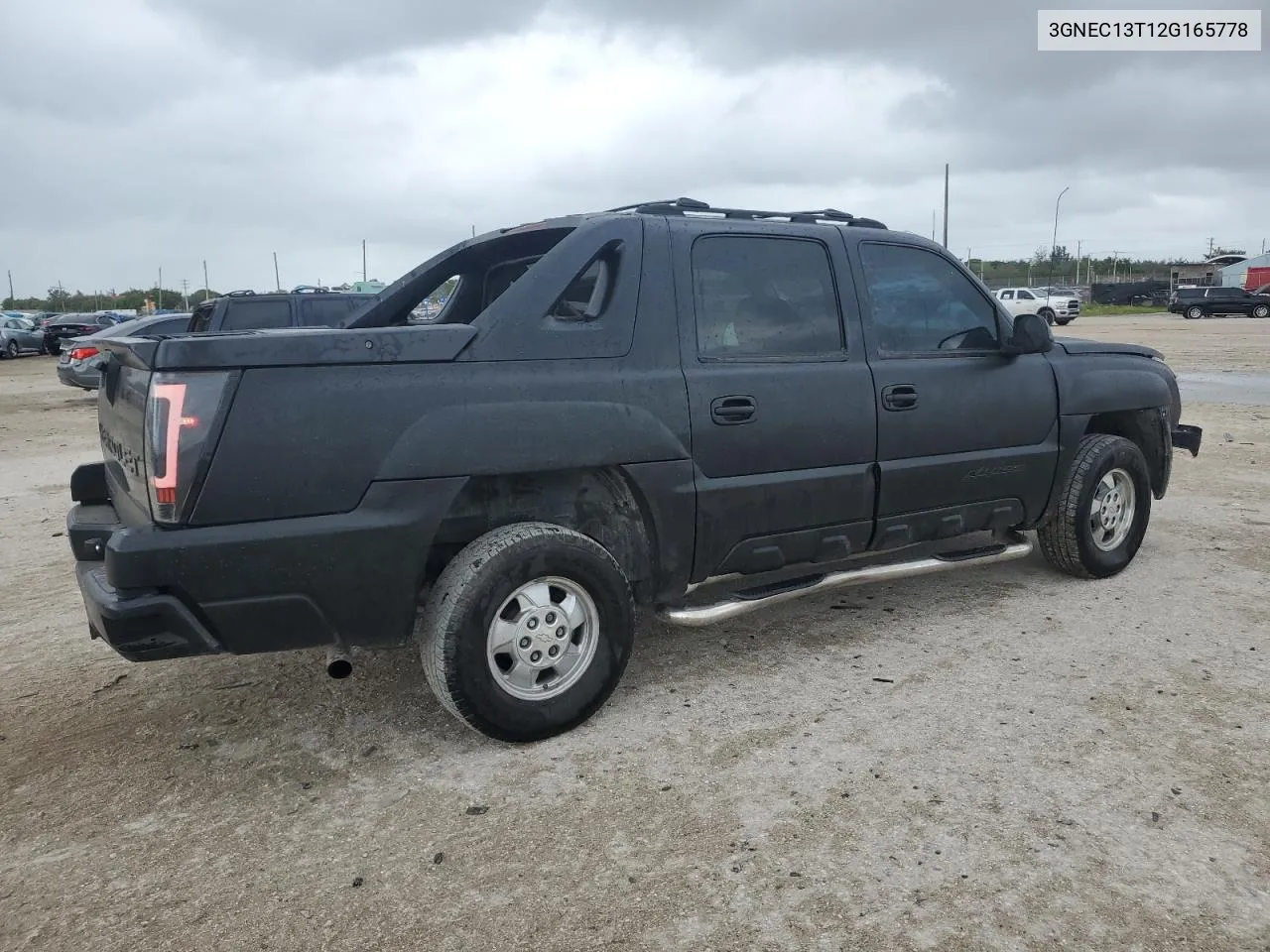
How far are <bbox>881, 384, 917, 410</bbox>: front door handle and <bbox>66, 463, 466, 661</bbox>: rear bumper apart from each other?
6.37 feet

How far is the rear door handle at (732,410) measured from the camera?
3.66 m

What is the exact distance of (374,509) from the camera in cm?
303

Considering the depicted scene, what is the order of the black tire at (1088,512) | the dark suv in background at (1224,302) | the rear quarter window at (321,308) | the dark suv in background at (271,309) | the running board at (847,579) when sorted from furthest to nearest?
the dark suv in background at (1224,302) < the rear quarter window at (321,308) < the dark suv in background at (271,309) < the black tire at (1088,512) < the running board at (847,579)

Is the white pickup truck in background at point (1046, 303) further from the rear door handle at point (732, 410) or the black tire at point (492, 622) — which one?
the black tire at point (492, 622)

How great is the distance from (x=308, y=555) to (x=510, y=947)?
1305 mm

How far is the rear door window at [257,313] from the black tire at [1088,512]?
962 cm

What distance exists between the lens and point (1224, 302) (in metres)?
41.4

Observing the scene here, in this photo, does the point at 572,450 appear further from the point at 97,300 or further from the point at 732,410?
the point at 97,300

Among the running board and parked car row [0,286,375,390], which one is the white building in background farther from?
the running board

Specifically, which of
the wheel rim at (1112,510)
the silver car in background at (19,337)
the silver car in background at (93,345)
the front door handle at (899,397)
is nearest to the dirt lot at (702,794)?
the wheel rim at (1112,510)

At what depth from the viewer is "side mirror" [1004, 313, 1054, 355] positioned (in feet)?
14.8

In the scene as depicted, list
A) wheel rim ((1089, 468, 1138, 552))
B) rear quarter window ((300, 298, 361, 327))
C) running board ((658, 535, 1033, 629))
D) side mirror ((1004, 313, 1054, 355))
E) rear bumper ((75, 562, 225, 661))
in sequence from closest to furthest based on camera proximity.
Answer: rear bumper ((75, 562, 225, 661)) < running board ((658, 535, 1033, 629)) < side mirror ((1004, 313, 1054, 355)) < wheel rim ((1089, 468, 1138, 552)) < rear quarter window ((300, 298, 361, 327))

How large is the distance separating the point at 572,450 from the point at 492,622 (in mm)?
643

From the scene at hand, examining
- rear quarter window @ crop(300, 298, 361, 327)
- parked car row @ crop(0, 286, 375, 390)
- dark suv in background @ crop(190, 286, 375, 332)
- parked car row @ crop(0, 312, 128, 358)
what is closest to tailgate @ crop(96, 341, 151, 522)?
parked car row @ crop(0, 286, 375, 390)
